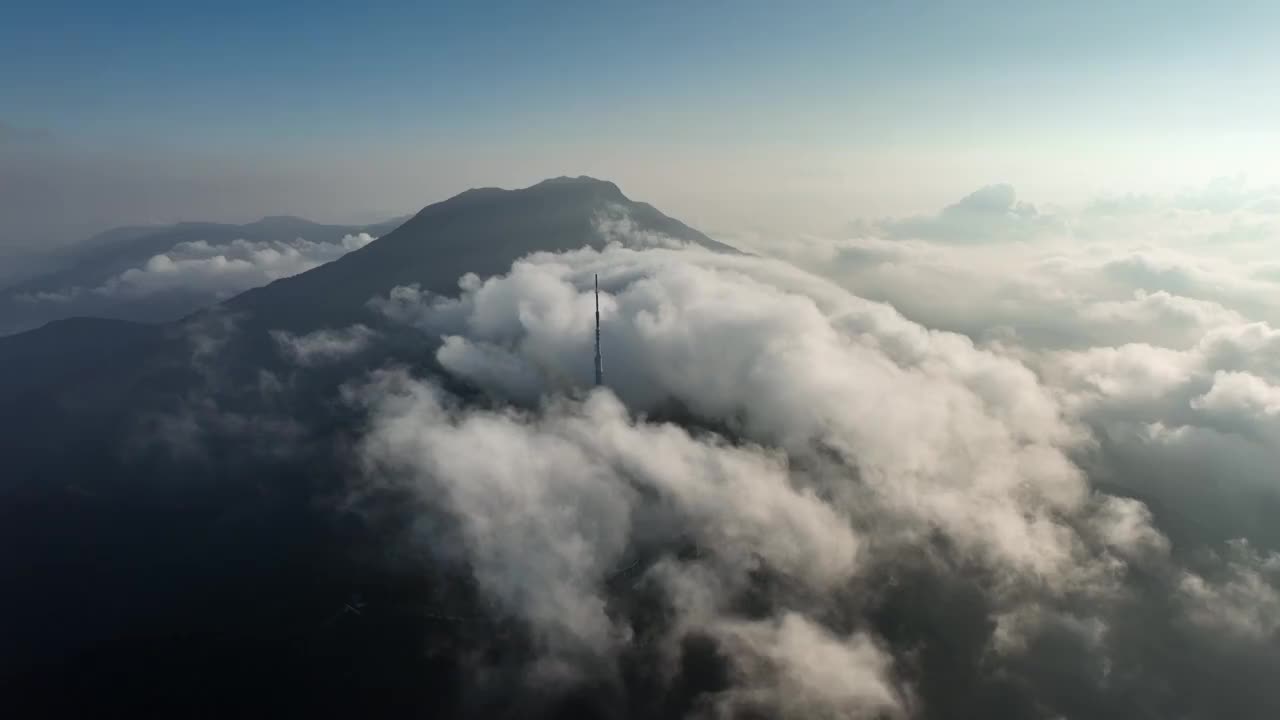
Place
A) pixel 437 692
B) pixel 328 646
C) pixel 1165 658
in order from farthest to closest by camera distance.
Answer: pixel 1165 658 → pixel 328 646 → pixel 437 692

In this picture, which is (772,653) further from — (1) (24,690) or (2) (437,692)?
(1) (24,690)

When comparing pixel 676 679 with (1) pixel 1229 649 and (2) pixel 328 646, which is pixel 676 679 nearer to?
(2) pixel 328 646

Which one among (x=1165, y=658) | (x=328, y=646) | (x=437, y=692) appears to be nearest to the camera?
(x=437, y=692)

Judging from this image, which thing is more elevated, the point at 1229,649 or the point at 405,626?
the point at 405,626

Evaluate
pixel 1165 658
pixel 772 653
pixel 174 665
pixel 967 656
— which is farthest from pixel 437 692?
pixel 1165 658

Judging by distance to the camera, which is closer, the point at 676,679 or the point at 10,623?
the point at 676,679

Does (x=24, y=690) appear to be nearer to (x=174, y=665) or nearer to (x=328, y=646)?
(x=174, y=665)

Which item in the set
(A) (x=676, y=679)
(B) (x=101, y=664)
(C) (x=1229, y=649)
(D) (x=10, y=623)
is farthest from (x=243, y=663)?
(C) (x=1229, y=649)

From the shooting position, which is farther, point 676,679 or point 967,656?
point 967,656

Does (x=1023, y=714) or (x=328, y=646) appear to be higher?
(x=328, y=646)
